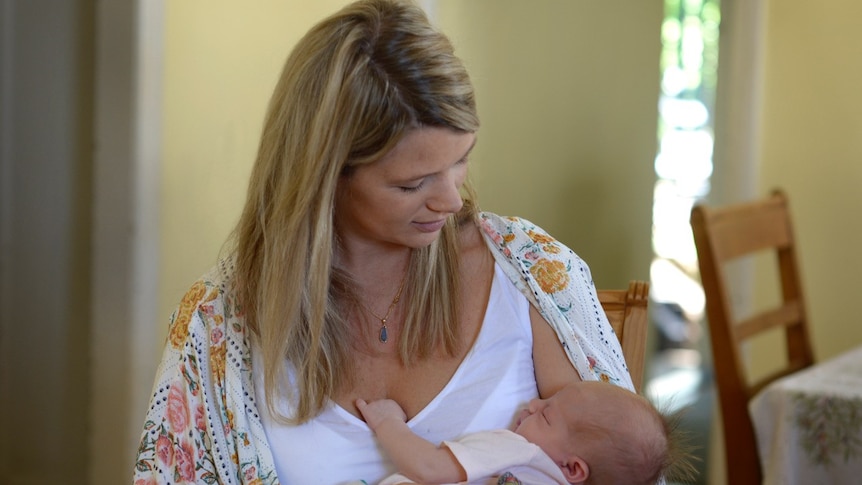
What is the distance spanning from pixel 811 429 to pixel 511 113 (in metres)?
1.05

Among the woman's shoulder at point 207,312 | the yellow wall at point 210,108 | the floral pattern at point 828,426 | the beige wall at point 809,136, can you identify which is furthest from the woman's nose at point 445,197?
the beige wall at point 809,136

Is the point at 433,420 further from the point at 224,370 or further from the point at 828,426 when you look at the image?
the point at 828,426

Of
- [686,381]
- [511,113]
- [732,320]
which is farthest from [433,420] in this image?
[686,381]

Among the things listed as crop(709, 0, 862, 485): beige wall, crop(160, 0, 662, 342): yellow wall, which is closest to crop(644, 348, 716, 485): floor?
crop(709, 0, 862, 485): beige wall

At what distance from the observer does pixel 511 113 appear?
95.9 inches

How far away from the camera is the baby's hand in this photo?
4.08 feet

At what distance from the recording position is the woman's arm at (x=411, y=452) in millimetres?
1185

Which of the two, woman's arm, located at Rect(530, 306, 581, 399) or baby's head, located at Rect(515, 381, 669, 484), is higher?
woman's arm, located at Rect(530, 306, 581, 399)

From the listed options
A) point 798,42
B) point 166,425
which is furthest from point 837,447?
point 798,42

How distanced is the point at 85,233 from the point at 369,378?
1386mm

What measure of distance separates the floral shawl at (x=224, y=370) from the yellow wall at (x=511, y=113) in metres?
0.38

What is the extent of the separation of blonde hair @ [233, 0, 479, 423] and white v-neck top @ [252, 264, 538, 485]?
0.10 feet

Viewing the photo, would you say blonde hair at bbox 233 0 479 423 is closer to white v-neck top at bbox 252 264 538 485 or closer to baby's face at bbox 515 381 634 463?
white v-neck top at bbox 252 264 538 485

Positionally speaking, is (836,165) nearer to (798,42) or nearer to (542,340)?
(798,42)
